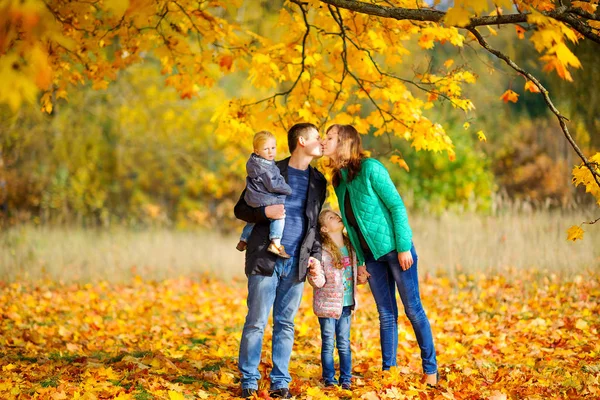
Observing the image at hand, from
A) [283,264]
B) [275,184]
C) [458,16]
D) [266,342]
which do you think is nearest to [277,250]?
[283,264]

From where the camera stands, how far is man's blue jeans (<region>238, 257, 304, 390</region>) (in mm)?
3811

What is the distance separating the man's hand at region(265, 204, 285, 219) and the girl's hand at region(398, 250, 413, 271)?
74cm

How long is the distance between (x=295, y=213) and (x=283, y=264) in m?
0.30

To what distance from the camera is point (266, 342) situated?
19.0ft

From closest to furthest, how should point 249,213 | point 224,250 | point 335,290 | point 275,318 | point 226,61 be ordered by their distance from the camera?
1. point 249,213
2. point 275,318
3. point 335,290
4. point 226,61
5. point 224,250

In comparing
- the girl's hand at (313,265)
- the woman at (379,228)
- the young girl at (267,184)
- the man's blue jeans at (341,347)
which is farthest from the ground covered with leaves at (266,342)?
the young girl at (267,184)

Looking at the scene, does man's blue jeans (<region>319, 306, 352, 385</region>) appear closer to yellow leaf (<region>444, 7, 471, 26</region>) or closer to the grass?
yellow leaf (<region>444, 7, 471, 26</region>)

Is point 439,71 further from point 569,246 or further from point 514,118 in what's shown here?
point 514,118

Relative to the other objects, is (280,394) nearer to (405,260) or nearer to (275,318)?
(275,318)

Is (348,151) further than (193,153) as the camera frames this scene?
No

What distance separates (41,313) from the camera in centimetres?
728

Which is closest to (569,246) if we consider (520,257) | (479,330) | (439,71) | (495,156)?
(520,257)

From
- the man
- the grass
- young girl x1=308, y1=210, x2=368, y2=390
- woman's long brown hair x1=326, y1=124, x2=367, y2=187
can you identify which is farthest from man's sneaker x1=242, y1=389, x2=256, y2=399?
the grass

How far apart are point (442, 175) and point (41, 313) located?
8291mm
